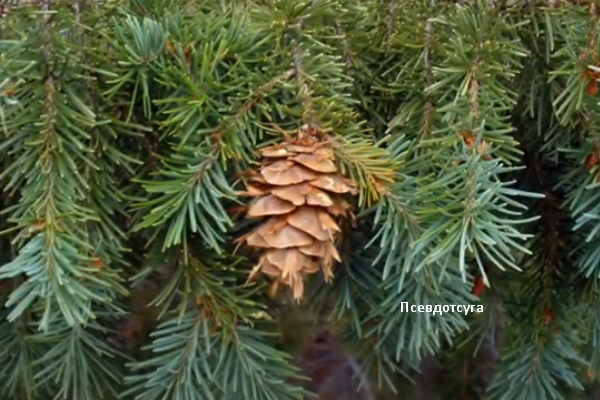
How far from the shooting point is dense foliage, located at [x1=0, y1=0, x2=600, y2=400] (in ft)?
1.52

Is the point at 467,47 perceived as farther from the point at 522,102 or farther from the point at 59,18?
the point at 59,18

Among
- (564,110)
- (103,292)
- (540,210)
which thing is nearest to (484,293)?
(540,210)

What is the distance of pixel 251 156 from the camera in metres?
0.49

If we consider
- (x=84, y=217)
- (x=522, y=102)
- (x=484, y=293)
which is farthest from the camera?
(x=484, y=293)

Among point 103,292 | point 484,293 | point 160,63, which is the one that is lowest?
point 484,293

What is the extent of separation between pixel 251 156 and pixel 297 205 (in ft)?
0.15

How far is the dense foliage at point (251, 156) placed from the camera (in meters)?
0.46

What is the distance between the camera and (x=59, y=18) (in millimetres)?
492

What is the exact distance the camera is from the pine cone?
0.47 m

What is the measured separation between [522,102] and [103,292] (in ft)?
1.04

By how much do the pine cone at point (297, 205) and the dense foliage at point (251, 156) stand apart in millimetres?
14

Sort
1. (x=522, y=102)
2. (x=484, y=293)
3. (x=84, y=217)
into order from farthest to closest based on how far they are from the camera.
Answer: (x=484, y=293) → (x=522, y=102) → (x=84, y=217)

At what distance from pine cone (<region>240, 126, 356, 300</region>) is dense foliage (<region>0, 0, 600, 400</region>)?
0.01 m

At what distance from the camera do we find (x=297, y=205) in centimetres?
47
